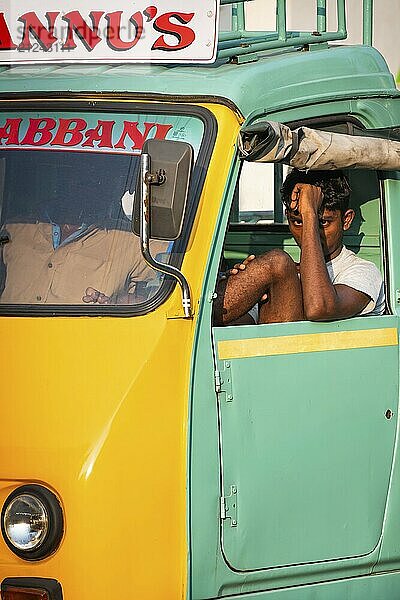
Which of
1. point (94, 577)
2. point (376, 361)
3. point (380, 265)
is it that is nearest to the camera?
point (94, 577)

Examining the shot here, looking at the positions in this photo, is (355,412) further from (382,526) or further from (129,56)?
(129,56)

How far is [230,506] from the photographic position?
3.98m

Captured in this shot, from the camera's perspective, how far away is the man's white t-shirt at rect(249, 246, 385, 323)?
456cm

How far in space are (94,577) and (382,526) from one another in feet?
3.99

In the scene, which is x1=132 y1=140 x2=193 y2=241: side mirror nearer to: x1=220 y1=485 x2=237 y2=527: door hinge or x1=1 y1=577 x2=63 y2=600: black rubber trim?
x1=220 y1=485 x2=237 y2=527: door hinge

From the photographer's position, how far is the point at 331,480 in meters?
4.27

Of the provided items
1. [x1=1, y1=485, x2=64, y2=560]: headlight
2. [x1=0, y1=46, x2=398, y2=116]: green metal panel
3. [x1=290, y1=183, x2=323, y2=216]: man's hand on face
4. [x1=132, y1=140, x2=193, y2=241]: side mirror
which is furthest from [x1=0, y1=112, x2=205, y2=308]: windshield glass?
[x1=1, y1=485, x2=64, y2=560]: headlight

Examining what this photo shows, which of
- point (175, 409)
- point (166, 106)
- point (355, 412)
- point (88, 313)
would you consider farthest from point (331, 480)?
point (166, 106)

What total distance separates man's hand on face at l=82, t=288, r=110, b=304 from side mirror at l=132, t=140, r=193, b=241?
331 mm

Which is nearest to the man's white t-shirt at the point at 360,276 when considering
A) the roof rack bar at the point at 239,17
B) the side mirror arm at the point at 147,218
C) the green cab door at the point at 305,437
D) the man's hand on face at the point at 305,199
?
the green cab door at the point at 305,437

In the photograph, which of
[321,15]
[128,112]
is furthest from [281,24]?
[128,112]

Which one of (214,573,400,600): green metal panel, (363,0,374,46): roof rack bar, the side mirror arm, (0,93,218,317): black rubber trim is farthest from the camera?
(363,0,374,46): roof rack bar

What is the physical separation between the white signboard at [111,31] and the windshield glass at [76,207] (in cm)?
25

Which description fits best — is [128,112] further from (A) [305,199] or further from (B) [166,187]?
(A) [305,199]
